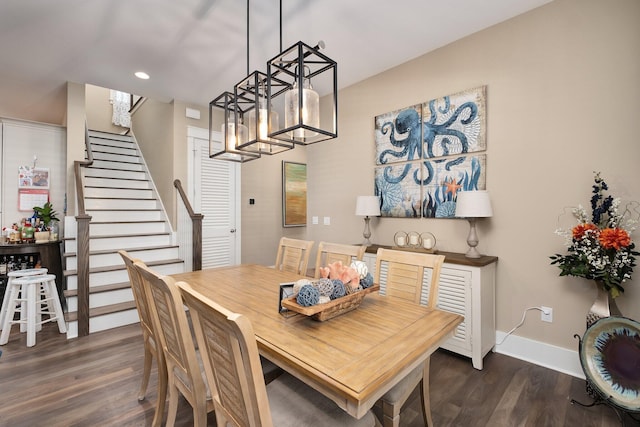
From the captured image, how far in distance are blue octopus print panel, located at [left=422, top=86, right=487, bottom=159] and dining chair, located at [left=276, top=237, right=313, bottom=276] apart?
153 cm

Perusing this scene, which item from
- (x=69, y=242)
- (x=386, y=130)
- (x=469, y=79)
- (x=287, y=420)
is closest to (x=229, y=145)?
(x=287, y=420)

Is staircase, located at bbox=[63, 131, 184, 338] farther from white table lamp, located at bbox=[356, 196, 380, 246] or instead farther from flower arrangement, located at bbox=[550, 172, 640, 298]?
flower arrangement, located at bbox=[550, 172, 640, 298]

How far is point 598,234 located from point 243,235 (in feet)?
14.8

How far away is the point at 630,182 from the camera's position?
2.04 metres

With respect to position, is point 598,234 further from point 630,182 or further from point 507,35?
point 507,35

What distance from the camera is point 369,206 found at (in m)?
3.29

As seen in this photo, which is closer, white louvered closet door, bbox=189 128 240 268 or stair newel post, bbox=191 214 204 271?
stair newel post, bbox=191 214 204 271

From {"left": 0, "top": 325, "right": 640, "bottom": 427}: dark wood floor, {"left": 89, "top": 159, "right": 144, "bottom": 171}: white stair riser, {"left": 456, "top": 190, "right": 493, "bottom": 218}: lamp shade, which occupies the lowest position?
{"left": 0, "top": 325, "right": 640, "bottom": 427}: dark wood floor

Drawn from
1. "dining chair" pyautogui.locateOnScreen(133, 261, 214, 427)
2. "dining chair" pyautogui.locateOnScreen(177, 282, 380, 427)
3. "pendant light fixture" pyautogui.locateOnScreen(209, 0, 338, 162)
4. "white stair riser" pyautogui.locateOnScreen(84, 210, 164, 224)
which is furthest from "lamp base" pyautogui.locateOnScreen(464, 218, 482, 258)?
"white stair riser" pyautogui.locateOnScreen(84, 210, 164, 224)

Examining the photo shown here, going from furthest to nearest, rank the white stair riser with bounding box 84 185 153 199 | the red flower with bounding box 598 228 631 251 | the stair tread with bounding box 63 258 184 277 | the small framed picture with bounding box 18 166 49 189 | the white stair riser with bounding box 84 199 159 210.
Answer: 1. the white stair riser with bounding box 84 185 153 199
2. the white stair riser with bounding box 84 199 159 210
3. the small framed picture with bounding box 18 166 49 189
4. the stair tread with bounding box 63 258 184 277
5. the red flower with bounding box 598 228 631 251

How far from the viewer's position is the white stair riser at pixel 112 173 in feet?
16.2

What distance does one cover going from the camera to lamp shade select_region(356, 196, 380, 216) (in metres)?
3.29

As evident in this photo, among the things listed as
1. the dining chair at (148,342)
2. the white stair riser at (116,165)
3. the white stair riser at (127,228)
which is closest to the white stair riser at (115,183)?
the white stair riser at (116,165)

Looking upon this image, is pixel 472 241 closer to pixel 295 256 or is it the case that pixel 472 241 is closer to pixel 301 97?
pixel 295 256
